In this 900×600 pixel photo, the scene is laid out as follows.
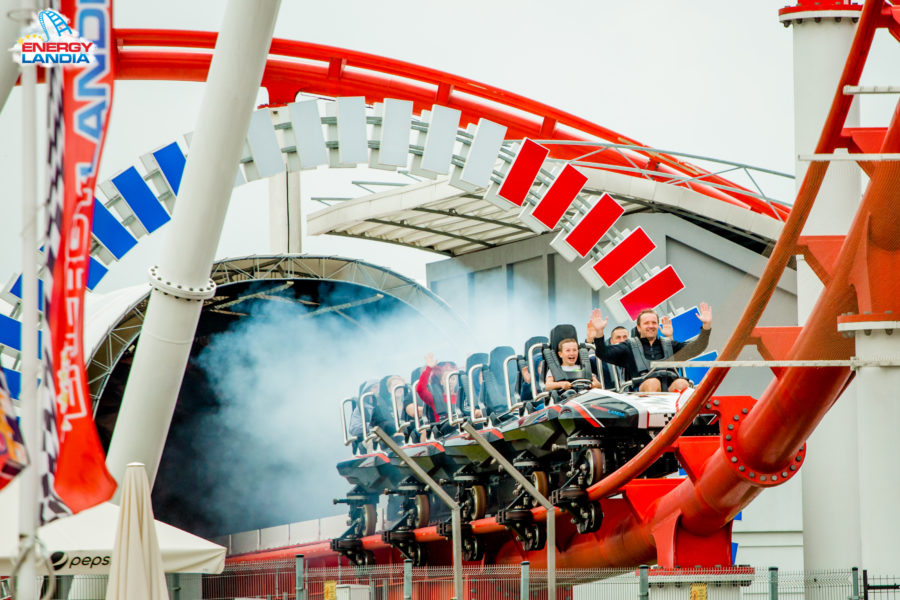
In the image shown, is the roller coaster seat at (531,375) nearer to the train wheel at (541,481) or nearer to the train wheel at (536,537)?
the train wheel at (541,481)

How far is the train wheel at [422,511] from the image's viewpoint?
61.2ft

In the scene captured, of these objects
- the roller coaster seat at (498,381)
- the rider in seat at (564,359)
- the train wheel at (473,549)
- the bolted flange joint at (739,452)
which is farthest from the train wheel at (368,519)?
the bolted flange joint at (739,452)

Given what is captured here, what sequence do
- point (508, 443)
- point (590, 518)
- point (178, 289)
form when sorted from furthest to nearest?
point (508, 443)
point (590, 518)
point (178, 289)

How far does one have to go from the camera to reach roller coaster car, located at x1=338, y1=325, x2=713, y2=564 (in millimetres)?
13312

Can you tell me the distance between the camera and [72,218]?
23.1 ft

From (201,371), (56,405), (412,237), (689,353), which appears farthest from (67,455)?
(412,237)

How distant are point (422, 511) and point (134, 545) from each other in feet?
36.4

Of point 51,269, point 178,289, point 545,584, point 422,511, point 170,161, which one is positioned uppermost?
point 170,161

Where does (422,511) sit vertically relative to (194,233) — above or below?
below

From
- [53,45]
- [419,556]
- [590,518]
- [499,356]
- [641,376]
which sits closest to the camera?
[53,45]

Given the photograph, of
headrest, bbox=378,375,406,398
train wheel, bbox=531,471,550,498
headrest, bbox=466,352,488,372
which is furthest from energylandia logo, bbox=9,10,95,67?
headrest, bbox=378,375,406,398

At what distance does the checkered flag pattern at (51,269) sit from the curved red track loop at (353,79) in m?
12.8

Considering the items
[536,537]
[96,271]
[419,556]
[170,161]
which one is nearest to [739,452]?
[536,537]

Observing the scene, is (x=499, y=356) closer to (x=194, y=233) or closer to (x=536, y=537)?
(x=536, y=537)
